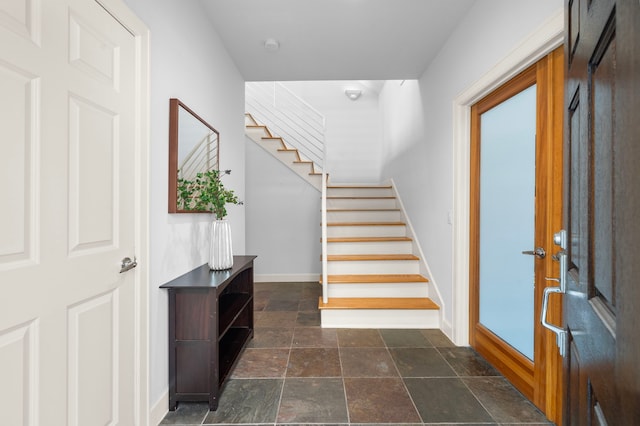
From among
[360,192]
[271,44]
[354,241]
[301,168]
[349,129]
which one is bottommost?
[354,241]

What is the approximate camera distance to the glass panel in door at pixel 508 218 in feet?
6.12

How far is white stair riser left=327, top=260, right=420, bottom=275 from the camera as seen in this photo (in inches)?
137

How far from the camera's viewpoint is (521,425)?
5.36 feet

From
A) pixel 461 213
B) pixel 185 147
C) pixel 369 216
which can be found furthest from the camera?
pixel 369 216

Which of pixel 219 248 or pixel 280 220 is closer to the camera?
pixel 219 248

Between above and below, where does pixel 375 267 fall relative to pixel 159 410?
above

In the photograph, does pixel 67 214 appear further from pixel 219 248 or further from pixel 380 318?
pixel 380 318

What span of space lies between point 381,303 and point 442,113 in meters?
1.89

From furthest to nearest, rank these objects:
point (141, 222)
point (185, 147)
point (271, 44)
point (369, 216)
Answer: point (369, 216)
point (271, 44)
point (185, 147)
point (141, 222)

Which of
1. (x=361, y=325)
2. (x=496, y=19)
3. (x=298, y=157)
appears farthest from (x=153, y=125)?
(x=298, y=157)

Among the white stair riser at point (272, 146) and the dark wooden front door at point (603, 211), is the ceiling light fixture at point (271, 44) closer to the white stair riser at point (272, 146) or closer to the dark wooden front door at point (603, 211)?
the white stair riser at point (272, 146)

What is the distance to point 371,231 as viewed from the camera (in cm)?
405

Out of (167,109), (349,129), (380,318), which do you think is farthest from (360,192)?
(167,109)

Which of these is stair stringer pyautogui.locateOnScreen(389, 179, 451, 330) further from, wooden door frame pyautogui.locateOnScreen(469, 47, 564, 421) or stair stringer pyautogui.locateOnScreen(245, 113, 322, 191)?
stair stringer pyautogui.locateOnScreen(245, 113, 322, 191)
